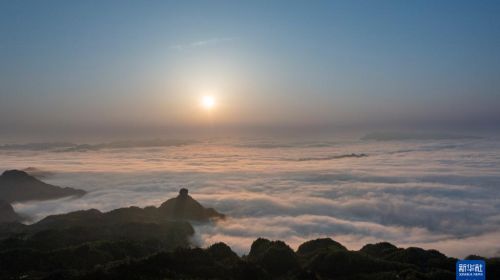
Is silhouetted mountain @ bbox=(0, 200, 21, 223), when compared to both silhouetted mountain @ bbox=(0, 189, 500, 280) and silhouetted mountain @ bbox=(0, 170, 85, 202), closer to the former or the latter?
silhouetted mountain @ bbox=(0, 170, 85, 202)

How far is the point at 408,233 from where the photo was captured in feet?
349

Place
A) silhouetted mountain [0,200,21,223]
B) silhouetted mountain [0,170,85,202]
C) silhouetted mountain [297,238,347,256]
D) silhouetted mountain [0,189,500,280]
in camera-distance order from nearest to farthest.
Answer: silhouetted mountain [0,189,500,280] → silhouetted mountain [297,238,347,256] → silhouetted mountain [0,200,21,223] → silhouetted mountain [0,170,85,202]

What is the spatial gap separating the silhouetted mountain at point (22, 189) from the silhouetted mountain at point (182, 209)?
6131 centimetres

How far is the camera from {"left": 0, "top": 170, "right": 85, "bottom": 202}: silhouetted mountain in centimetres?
12581

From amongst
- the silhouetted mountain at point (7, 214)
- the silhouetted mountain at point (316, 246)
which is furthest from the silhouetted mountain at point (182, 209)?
the silhouetted mountain at point (316, 246)

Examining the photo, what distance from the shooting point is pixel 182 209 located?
305 feet

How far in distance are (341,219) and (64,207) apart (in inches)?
3317

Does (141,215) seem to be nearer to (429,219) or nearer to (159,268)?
(159,268)

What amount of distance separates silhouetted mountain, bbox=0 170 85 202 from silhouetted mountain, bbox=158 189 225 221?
6131 cm

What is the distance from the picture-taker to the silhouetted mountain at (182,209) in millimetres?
91188

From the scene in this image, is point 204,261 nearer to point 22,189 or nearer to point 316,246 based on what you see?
point 316,246

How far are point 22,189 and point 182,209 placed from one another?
68.4 meters

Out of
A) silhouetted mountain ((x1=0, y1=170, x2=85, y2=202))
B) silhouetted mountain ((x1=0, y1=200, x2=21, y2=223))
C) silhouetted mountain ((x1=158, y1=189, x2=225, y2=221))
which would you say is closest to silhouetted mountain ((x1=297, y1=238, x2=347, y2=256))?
silhouetted mountain ((x1=158, y1=189, x2=225, y2=221))

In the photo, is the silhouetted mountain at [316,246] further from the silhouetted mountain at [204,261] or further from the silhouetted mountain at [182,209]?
the silhouetted mountain at [182,209]
